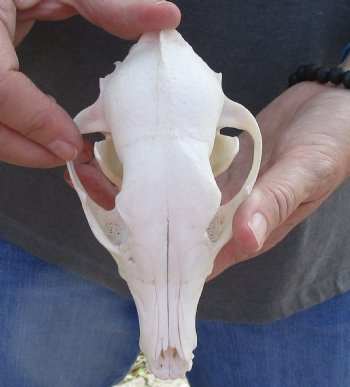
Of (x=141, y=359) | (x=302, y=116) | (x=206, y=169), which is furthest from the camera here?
(x=141, y=359)

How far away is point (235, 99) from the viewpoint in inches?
38.4

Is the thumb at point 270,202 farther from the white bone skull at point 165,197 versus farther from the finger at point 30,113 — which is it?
the finger at point 30,113

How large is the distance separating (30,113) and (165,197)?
0.60 ft

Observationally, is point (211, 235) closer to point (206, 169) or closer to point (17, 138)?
point (206, 169)

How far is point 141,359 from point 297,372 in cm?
87

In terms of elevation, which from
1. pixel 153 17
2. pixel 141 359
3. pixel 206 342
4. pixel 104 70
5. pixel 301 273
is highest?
pixel 153 17

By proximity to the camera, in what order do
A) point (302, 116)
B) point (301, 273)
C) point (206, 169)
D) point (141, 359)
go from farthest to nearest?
point (141, 359), point (301, 273), point (302, 116), point (206, 169)

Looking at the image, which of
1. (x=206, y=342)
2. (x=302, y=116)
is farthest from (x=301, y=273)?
(x=302, y=116)

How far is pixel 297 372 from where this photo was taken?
1168mm

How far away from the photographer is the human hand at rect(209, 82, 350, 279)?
0.67 metres

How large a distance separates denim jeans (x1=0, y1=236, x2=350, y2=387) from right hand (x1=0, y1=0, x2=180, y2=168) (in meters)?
0.39

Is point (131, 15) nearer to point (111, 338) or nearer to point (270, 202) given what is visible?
point (270, 202)

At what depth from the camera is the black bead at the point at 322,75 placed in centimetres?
92

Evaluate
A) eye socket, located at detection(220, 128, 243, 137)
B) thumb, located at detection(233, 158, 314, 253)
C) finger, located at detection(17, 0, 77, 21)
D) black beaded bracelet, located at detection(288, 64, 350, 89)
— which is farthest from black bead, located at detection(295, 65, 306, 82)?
finger, located at detection(17, 0, 77, 21)
